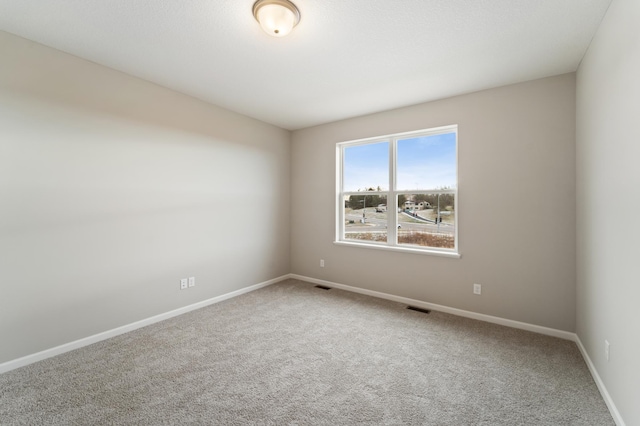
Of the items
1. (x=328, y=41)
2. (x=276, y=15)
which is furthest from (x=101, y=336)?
(x=328, y=41)

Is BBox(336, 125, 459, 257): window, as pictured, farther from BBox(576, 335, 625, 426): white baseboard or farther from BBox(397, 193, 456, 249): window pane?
BBox(576, 335, 625, 426): white baseboard

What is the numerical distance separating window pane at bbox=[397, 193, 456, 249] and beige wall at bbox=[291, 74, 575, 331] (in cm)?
20

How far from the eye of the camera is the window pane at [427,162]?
332 cm

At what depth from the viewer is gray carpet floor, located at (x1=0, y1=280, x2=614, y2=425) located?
1.64 m

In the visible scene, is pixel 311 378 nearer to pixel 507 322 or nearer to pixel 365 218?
pixel 507 322

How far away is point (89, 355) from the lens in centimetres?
226

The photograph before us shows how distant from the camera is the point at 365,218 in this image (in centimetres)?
406

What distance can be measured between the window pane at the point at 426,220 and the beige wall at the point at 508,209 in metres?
0.20

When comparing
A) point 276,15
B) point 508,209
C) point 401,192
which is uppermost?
point 276,15

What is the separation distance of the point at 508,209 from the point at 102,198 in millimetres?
4059

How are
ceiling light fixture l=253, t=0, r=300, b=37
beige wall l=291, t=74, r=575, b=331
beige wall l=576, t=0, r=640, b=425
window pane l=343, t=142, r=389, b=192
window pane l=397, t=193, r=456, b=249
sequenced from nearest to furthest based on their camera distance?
beige wall l=576, t=0, r=640, b=425 → ceiling light fixture l=253, t=0, r=300, b=37 → beige wall l=291, t=74, r=575, b=331 → window pane l=397, t=193, r=456, b=249 → window pane l=343, t=142, r=389, b=192

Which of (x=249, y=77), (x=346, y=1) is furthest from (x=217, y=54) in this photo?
(x=346, y=1)

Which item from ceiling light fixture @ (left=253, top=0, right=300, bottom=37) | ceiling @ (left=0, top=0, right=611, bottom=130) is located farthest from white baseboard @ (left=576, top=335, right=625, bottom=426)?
ceiling light fixture @ (left=253, top=0, right=300, bottom=37)

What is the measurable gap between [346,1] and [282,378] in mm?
2642
